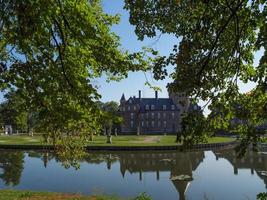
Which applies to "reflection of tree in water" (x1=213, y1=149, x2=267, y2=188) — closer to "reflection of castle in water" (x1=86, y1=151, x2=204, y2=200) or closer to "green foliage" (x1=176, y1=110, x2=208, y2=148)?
"reflection of castle in water" (x1=86, y1=151, x2=204, y2=200)

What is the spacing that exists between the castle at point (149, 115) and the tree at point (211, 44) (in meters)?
110

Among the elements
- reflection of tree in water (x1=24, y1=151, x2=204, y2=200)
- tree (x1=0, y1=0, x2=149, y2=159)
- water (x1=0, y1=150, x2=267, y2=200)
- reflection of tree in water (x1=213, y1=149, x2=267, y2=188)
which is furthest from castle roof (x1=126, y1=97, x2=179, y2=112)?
tree (x1=0, y1=0, x2=149, y2=159)

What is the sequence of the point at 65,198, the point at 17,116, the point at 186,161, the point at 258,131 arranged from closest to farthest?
1. the point at 258,131
2. the point at 17,116
3. the point at 65,198
4. the point at 186,161

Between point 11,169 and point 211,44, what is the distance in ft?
117

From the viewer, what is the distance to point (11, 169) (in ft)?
131

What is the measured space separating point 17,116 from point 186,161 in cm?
3794

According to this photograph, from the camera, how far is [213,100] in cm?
812

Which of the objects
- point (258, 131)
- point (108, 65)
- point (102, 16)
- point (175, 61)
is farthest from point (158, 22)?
point (102, 16)

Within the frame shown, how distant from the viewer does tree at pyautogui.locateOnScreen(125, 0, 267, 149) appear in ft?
24.0

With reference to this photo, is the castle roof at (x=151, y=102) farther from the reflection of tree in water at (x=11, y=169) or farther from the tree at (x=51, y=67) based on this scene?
the tree at (x=51, y=67)

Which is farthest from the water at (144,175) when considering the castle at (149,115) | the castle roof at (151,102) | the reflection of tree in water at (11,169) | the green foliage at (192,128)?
the castle roof at (151,102)

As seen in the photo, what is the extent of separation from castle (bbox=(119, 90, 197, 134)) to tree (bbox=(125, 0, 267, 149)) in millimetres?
109531

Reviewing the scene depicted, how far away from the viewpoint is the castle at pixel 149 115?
119125 millimetres

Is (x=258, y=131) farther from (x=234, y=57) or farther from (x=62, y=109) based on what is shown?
(x=62, y=109)
